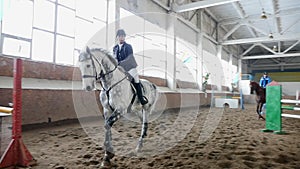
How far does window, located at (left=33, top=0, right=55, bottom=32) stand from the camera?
423 cm

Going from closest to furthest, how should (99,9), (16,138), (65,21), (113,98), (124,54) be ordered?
(16,138) < (113,98) < (124,54) < (65,21) < (99,9)

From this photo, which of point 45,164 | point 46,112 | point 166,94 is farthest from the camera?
point 166,94

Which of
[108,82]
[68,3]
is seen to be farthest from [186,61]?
[108,82]

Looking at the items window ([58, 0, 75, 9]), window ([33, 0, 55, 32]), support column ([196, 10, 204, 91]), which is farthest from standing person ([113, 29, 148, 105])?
support column ([196, 10, 204, 91])

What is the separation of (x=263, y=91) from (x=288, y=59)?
62.6 feet

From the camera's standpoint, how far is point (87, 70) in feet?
6.64

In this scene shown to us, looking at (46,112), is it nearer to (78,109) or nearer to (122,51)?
(78,109)

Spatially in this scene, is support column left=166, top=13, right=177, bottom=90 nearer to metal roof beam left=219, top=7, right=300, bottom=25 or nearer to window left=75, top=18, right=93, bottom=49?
window left=75, top=18, right=93, bottom=49

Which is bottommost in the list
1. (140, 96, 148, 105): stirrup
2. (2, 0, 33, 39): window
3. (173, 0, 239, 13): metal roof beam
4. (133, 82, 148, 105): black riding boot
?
(140, 96, 148, 105): stirrup

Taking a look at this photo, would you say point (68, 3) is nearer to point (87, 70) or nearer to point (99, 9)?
point (99, 9)

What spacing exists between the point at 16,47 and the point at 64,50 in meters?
1.02

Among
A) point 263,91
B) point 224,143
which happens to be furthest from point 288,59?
point 224,143

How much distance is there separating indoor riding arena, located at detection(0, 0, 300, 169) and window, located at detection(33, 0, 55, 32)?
21 millimetres

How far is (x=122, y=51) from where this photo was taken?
2.46m
